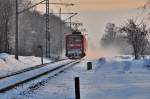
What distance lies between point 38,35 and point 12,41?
2324 centimetres

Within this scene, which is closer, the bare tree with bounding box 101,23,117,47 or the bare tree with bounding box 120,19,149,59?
the bare tree with bounding box 120,19,149,59

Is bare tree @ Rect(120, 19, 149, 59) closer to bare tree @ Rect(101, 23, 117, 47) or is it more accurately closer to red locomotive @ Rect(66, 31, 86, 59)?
red locomotive @ Rect(66, 31, 86, 59)

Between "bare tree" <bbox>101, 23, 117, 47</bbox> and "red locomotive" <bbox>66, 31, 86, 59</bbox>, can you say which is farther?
"bare tree" <bbox>101, 23, 117, 47</bbox>

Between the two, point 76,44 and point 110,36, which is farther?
point 110,36

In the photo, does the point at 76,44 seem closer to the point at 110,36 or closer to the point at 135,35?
the point at 135,35

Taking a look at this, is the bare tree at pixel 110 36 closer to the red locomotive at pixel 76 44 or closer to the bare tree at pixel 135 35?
the bare tree at pixel 135 35

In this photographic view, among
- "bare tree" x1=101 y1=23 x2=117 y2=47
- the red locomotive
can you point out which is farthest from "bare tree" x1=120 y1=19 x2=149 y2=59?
"bare tree" x1=101 y1=23 x2=117 y2=47

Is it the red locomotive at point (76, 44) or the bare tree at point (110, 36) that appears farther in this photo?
the bare tree at point (110, 36)

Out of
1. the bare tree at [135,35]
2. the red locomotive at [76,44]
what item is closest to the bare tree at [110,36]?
the bare tree at [135,35]

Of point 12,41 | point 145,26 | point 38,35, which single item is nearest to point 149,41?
point 145,26

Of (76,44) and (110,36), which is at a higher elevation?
(76,44)

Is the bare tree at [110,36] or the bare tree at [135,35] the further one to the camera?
the bare tree at [110,36]

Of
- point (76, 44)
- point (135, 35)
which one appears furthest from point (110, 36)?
point (76, 44)

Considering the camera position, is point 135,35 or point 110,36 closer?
point 135,35
